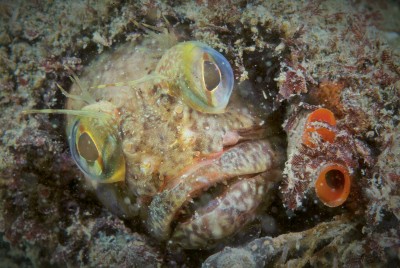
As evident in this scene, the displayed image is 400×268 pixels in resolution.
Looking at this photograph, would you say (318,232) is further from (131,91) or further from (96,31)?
(96,31)

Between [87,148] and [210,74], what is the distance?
1297 mm

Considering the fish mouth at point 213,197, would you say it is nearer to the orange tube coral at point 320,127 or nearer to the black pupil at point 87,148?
the orange tube coral at point 320,127

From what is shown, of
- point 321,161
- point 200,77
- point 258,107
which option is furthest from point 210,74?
point 321,161

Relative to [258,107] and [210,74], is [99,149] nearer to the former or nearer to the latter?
[210,74]

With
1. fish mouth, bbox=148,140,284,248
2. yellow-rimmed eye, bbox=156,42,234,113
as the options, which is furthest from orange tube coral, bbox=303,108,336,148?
yellow-rimmed eye, bbox=156,42,234,113

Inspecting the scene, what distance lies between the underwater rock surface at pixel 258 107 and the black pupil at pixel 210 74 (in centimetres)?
35

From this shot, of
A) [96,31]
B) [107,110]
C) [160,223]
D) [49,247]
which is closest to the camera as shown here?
[160,223]

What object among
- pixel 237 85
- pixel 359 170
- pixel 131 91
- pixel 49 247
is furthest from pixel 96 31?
pixel 359 170

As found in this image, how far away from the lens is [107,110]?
3355mm

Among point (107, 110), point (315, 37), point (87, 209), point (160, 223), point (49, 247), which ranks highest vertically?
point (315, 37)

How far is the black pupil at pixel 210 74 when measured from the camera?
3.09 m

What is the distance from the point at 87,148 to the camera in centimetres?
323

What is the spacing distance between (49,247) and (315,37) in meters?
3.99

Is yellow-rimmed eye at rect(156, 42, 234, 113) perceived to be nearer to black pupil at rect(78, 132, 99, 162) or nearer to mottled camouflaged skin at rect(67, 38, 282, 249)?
mottled camouflaged skin at rect(67, 38, 282, 249)
